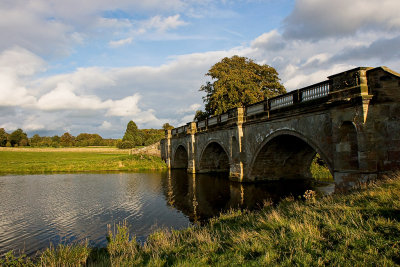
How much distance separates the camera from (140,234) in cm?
1045

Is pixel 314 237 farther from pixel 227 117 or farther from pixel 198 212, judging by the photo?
pixel 227 117

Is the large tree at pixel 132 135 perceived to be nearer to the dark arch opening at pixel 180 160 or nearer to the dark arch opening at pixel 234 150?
the dark arch opening at pixel 180 160

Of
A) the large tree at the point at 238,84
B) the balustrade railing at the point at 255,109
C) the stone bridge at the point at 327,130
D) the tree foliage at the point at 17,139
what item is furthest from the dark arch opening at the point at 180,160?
the tree foliage at the point at 17,139

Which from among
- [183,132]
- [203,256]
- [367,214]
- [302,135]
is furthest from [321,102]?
[183,132]

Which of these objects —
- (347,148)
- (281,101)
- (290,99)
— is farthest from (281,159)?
(347,148)

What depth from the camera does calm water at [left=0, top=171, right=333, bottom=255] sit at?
10727mm

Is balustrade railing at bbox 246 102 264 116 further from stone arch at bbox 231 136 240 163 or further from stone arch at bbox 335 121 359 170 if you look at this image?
stone arch at bbox 335 121 359 170

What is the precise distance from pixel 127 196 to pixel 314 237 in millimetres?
14816

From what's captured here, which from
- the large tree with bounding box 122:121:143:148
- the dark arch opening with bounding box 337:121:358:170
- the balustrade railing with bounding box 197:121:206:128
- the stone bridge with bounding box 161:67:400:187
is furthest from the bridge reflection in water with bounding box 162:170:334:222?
the large tree with bounding box 122:121:143:148

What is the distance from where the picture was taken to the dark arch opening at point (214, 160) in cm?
2926

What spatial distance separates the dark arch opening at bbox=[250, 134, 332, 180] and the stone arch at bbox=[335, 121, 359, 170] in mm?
5935

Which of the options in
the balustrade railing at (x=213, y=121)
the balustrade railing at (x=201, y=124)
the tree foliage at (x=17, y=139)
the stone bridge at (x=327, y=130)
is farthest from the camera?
the tree foliage at (x=17, y=139)

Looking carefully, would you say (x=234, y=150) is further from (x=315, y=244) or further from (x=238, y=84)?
(x=315, y=244)

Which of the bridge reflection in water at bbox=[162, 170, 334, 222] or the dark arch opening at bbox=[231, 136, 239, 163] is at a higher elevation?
the dark arch opening at bbox=[231, 136, 239, 163]
